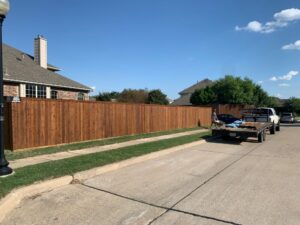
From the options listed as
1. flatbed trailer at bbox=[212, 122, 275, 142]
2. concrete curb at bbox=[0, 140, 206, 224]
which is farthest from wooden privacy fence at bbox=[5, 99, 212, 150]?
flatbed trailer at bbox=[212, 122, 275, 142]

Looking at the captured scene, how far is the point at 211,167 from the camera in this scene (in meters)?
9.67

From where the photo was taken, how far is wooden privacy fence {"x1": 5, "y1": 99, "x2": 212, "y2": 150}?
1134 cm

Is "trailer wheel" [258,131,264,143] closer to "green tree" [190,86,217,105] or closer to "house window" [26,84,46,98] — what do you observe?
"house window" [26,84,46,98]

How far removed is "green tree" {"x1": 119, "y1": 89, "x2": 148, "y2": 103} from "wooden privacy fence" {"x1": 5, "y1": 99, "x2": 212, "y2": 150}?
5118 cm

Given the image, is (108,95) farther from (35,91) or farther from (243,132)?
(243,132)

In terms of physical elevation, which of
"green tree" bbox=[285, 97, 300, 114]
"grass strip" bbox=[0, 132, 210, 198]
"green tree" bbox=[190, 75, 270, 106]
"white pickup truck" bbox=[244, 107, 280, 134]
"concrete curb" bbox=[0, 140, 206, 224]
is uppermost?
"green tree" bbox=[190, 75, 270, 106]

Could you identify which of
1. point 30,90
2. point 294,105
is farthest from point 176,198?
point 294,105

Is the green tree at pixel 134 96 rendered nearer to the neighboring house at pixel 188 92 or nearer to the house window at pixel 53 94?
the neighboring house at pixel 188 92

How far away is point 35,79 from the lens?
21.0m

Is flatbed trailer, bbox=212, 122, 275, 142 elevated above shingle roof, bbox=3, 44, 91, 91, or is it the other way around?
shingle roof, bbox=3, 44, 91, 91

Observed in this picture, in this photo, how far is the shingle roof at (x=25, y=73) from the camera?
64.8 ft

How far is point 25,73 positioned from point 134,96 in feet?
174

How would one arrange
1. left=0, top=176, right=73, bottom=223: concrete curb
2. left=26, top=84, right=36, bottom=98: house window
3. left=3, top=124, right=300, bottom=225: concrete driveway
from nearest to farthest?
left=3, top=124, right=300, bottom=225: concrete driveway
left=0, top=176, right=73, bottom=223: concrete curb
left=26, top=84, right=36, bottom=98: house window

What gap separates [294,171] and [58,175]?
21.8 feet
